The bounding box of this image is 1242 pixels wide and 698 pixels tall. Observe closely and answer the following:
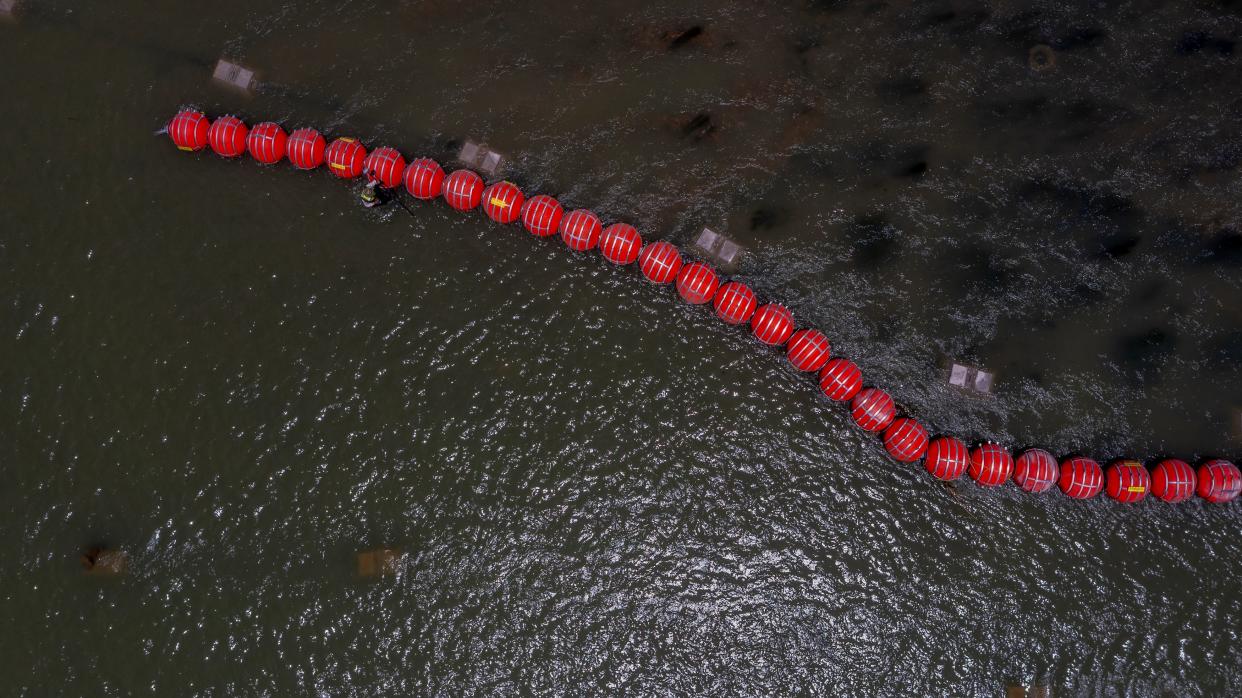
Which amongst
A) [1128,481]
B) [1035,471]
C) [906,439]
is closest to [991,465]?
[1035,471]

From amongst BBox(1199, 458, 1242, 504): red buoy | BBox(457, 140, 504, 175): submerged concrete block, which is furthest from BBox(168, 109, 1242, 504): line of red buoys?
BBox(457, 140, 504, 175): submerged concrete block

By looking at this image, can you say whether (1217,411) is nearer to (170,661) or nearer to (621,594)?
(621,594)

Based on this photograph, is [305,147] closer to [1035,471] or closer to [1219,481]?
[1035,471]

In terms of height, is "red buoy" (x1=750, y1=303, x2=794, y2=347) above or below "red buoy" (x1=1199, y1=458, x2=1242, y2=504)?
above

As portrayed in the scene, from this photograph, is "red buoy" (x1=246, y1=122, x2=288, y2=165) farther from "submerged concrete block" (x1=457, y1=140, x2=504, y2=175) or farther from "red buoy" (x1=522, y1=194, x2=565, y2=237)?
"red buoy" (x1=522, y1=194, x2=565, y2=237)

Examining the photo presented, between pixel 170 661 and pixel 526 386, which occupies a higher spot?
pixel 526 386

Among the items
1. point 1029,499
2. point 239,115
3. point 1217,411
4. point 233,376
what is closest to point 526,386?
point 233,376

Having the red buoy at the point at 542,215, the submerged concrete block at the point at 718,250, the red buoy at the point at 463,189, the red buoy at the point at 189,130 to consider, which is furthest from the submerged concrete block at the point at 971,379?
the red buoy at the point at 189,130
